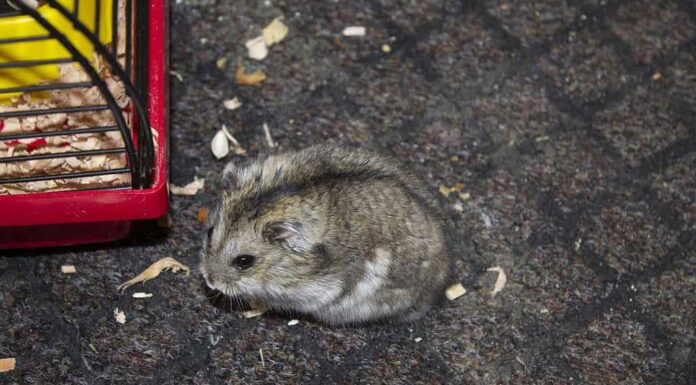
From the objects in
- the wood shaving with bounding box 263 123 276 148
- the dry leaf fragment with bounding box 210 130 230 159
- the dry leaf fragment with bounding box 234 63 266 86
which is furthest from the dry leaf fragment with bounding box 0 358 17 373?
the dry leaf fragment with bounding box 234 63 266 86

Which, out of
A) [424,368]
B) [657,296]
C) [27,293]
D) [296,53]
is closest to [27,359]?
[27,293]

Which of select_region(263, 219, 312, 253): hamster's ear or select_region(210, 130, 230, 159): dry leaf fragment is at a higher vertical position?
select_region(263, 219, 312, 253): hamster's ear

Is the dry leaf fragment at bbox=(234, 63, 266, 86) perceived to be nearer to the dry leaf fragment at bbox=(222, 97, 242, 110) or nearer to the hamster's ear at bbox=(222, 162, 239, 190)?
the dry leaf fragment at bbox=(222, 97, 242, 110)

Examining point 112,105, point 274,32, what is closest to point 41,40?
point 112,105

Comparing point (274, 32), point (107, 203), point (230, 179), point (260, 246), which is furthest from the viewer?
point (274, 32)

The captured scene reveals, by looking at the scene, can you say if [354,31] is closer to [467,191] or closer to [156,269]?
[467,191]

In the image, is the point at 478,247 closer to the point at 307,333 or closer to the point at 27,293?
the point at 307,333

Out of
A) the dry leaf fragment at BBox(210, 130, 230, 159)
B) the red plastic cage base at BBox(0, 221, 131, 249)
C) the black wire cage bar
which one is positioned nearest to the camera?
the black wire cage bar
